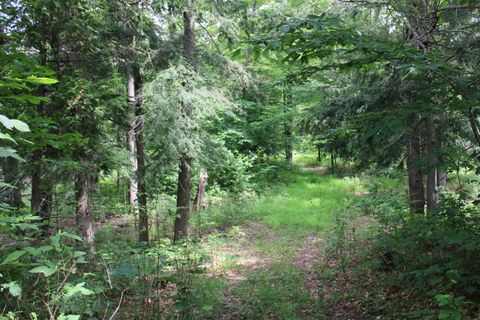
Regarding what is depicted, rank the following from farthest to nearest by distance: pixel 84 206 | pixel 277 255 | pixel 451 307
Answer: pixel 277 255 < pixel 84 206 < pixel 451 307

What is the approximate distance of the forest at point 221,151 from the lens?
13.3 feet

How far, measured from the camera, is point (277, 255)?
1061 centimetres

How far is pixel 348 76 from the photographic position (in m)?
11.4

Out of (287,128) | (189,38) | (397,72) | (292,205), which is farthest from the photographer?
(287,128)

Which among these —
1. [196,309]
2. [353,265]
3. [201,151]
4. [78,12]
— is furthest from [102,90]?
[353,265]

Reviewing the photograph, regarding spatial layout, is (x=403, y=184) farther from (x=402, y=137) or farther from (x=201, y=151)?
(x=201, y=151)

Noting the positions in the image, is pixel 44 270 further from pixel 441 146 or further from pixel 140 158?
pixel 140 158

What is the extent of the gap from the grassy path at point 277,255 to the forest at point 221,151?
0.22 feet

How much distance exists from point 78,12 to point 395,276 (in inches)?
303

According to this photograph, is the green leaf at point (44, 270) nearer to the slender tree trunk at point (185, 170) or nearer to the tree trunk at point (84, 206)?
the tree trunk at point (84, 206)

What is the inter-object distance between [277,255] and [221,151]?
3.51 meters

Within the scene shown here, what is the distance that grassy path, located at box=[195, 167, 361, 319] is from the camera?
21.1 feet

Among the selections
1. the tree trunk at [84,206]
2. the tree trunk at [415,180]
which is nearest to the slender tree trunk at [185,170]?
the tree trunk at [84,206]

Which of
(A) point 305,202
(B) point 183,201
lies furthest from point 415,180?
(A) point 305,202
